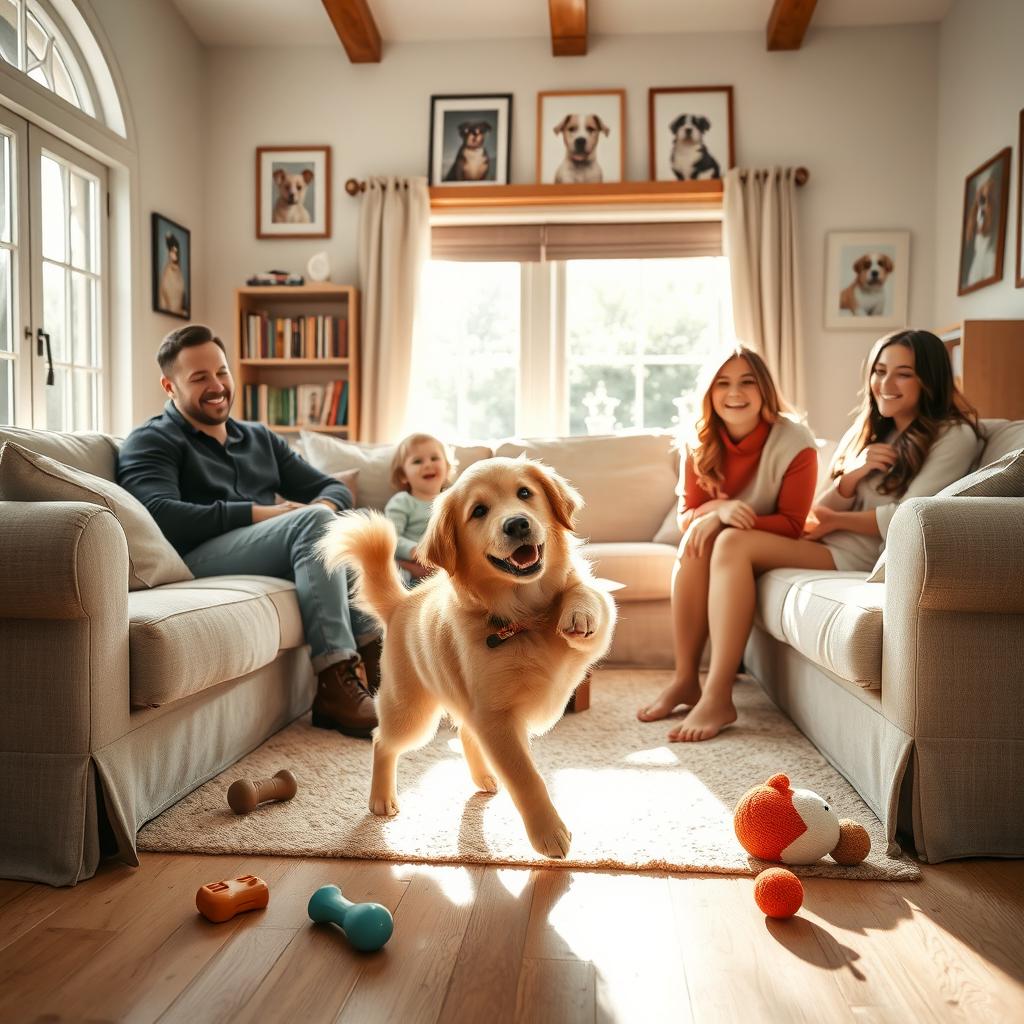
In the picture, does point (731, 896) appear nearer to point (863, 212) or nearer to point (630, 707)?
point (630, 707)


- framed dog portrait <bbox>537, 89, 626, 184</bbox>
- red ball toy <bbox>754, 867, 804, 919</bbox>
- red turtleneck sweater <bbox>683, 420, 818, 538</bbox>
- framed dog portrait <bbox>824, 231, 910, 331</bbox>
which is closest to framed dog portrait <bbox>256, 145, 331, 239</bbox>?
framed dog portrait <bbox>537, 89, 626, 184</bbox>

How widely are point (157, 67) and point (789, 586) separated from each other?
4.20 m

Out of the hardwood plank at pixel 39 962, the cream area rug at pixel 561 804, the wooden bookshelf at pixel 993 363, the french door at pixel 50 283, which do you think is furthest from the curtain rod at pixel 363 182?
the hardwood plank at pixel 39 962

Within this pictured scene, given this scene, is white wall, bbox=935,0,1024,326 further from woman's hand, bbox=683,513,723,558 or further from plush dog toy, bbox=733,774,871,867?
plush dog toy, bbox=733,774,871,867

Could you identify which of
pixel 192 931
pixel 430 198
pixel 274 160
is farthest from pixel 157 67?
pixel 192 931

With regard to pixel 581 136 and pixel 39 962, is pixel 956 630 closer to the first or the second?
pixel 39 962

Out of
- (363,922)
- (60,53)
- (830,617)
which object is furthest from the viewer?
(60,53)

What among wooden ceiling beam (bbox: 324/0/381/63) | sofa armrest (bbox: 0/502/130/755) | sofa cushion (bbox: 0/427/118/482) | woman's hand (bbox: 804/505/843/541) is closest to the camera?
sofa armrest (bbox: 0/502/130/755)

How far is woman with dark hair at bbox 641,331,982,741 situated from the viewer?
255cm

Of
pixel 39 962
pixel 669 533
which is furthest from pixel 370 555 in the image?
pixel 669 533

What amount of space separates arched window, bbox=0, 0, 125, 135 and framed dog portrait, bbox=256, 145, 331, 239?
98 centimetres

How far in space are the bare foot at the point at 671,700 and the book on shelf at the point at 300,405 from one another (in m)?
2.94

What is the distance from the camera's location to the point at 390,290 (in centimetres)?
511

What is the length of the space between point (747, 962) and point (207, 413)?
214 centimetres
